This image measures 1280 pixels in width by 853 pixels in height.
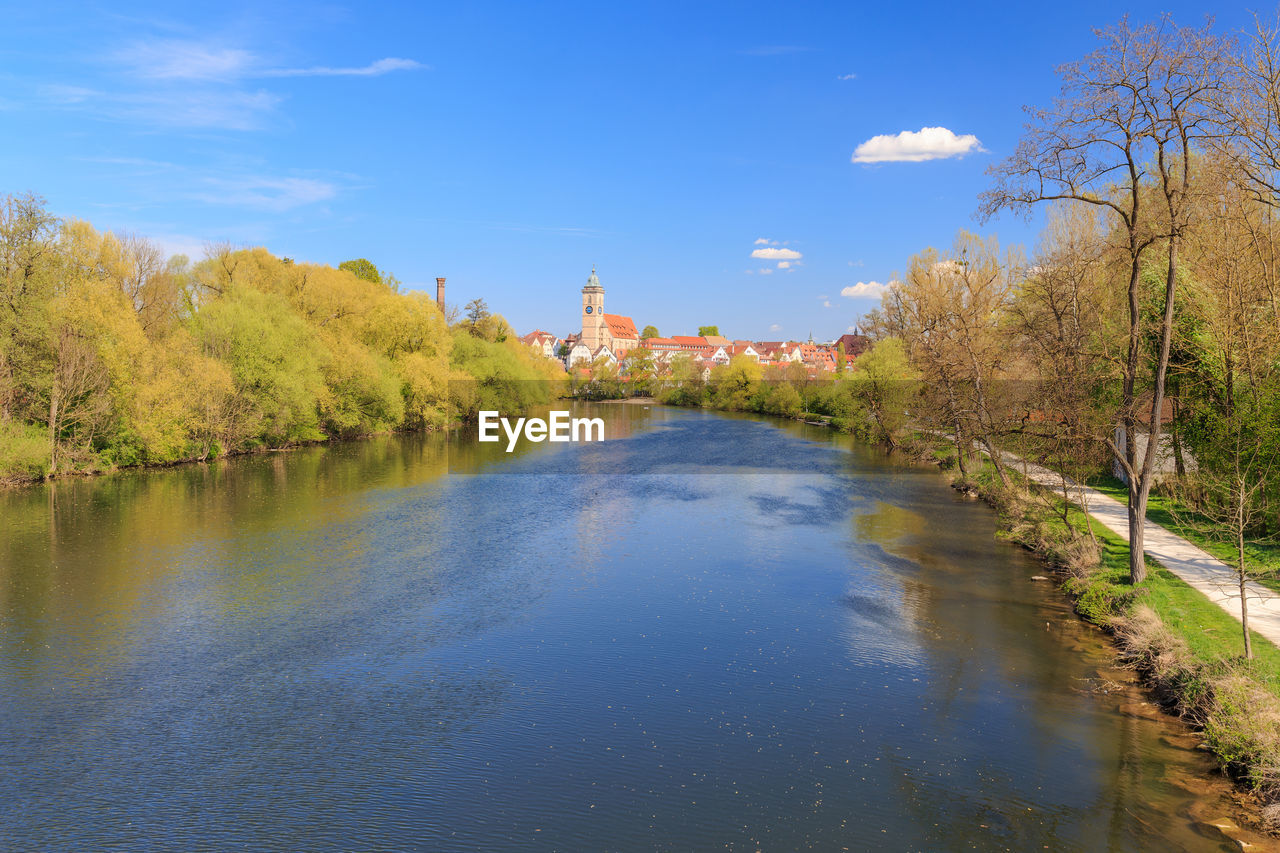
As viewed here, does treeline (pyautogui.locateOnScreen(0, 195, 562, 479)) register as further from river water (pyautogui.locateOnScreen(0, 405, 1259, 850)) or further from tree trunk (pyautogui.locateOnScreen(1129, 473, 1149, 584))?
tree trunk (pyautogui.locateOnScreen(1129, 473, 1149, 584))

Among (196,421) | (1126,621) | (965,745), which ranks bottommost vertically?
(965,745)

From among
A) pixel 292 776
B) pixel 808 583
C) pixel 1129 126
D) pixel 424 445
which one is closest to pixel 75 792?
pixel 292 776

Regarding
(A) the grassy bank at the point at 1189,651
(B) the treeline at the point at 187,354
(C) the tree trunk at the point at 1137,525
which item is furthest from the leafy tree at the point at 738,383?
(C) the tree trunk at the point at 1137,525

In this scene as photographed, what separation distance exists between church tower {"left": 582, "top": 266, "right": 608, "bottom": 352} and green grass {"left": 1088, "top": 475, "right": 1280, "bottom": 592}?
136691mm

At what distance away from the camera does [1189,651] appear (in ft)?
39.9

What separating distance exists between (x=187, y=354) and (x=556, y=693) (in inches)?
1153

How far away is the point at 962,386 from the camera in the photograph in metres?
29.1

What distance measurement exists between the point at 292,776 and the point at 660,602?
8772 millimetres

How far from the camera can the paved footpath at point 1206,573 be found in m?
13.0

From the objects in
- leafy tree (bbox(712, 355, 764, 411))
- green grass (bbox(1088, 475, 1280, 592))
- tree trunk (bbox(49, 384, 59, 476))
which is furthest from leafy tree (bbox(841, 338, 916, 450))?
tree trunk (bbox(49, 384, 59, 476))

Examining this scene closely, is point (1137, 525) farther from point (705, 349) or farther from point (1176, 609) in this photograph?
point (705, 349)

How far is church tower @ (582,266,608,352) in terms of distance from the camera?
159m

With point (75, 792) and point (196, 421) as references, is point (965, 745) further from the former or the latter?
point (196, 421)

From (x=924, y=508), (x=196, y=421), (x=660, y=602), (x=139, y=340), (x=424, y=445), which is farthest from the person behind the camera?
(x=424, y=445)
